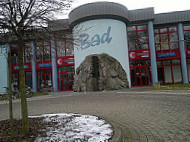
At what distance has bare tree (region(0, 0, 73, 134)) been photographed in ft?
10.3

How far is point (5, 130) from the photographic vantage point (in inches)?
147

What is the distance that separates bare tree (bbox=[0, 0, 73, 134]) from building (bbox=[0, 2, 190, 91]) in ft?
42.1

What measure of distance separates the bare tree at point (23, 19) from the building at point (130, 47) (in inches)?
505

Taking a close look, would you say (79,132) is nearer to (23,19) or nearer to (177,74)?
(23,19)

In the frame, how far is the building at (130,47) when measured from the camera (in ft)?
54.1

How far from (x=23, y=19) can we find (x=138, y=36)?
18.3 metres

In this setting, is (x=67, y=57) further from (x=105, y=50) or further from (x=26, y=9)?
(x=26, y=9)

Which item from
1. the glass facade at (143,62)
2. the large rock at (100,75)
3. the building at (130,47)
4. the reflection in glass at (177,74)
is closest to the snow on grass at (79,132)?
the large rock at (100,75)

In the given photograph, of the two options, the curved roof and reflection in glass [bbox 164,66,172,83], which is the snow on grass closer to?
the curved roof

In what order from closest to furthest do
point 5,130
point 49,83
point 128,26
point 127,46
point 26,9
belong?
point 26,9, point 5,130, point 127,46, point 128,26, point 49,83

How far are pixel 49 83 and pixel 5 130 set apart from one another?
18.2 metres

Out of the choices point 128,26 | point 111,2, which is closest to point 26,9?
point 111,2

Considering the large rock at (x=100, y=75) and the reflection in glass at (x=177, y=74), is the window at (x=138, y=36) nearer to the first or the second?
the large rock at (x=100, y=75)

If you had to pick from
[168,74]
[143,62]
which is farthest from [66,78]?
[168,74]
